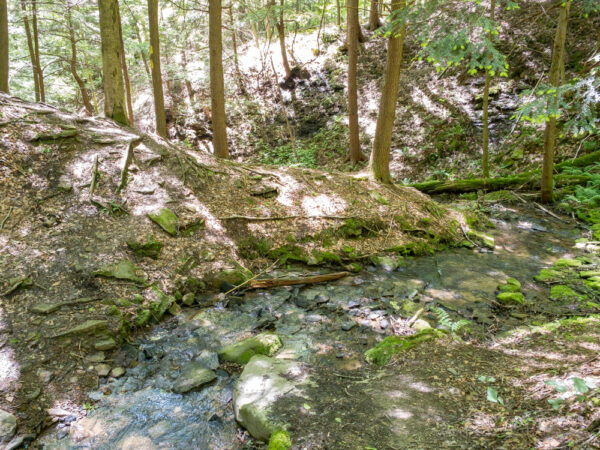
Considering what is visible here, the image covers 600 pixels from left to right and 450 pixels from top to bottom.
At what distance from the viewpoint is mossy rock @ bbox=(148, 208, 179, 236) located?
6.34 metres

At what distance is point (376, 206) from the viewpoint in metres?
8.66

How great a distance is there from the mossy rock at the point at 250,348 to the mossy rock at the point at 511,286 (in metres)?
4.11

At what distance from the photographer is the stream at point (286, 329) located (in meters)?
3.33

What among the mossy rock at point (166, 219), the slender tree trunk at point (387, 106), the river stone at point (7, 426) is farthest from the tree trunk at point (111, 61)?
the river stone at point (7, 426)

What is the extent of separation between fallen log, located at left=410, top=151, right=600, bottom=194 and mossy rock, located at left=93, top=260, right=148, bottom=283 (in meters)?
9.43

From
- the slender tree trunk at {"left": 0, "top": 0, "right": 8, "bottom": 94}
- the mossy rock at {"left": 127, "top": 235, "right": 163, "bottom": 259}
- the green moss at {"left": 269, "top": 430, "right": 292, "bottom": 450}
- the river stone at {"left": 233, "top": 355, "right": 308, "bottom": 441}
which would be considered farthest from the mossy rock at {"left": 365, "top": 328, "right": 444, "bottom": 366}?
the slender tree trunk at {"left": 0, "top": 0, "right": 8, "bottom": 94}

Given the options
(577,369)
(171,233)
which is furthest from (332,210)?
(577,369)

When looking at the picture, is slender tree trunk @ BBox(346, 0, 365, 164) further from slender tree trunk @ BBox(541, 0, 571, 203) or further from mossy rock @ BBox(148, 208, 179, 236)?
mossy rock @ BBox(148, 208, 179, 236)

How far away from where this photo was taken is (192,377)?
4.05 meters

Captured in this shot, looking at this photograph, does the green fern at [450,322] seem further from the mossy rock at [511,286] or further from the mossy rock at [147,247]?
the mossy rock at [147,247]

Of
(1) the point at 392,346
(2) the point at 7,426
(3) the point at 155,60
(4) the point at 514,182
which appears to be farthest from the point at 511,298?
(3) the point at 155,60

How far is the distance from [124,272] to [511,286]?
256 inches

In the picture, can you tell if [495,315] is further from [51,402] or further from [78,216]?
[78,216]

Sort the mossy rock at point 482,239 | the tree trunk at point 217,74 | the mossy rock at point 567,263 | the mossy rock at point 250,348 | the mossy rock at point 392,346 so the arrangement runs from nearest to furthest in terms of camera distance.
Answer: the mossy rock at point 392,346 < the mossy rock at point 250,348 < the mossy rock at point 567,263 < the mossy rock at point 482,239 < the tree trunk at point 217,74
